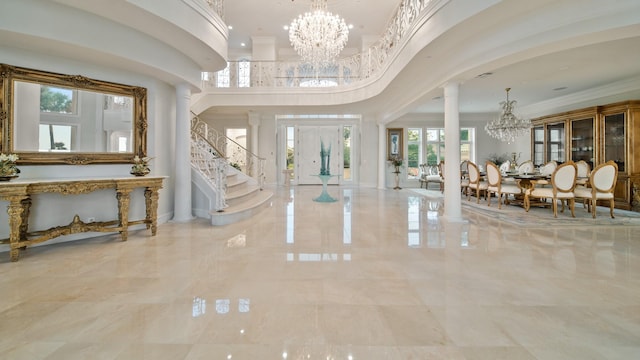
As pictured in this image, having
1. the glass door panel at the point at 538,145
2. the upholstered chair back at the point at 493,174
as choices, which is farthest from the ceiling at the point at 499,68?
the upholstered chair back at the point at 493,174

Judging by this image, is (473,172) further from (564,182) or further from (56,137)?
(56,137)

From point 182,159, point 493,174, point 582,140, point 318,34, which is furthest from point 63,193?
point 582,140

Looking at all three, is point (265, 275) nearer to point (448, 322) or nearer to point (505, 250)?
point (448, 322)

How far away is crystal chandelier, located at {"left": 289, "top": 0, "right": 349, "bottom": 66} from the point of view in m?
5.92

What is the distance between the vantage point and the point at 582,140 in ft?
24.6

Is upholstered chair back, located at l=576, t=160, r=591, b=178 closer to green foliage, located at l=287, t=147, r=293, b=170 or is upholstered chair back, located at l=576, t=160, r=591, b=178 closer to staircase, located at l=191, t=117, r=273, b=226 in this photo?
staircase, located at l=191, t=117, r=273, b=226

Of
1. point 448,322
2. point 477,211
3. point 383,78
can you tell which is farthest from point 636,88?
point 448,322

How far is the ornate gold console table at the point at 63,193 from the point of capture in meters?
3.04

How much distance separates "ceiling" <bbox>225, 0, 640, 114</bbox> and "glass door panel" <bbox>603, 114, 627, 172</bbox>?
23.1 inches

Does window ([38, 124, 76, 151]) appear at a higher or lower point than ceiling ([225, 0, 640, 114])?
lower

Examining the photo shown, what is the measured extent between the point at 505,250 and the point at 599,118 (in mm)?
6277

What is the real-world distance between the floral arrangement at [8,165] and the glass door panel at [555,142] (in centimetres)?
1154

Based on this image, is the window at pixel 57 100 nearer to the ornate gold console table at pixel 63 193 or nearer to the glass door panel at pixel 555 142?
the ornate gold console table at pixel 63 193

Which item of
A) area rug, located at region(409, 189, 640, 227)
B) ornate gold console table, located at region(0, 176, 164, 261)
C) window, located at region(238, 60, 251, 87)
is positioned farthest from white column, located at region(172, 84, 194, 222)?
window, located at region(238, 60, 251, 87)
